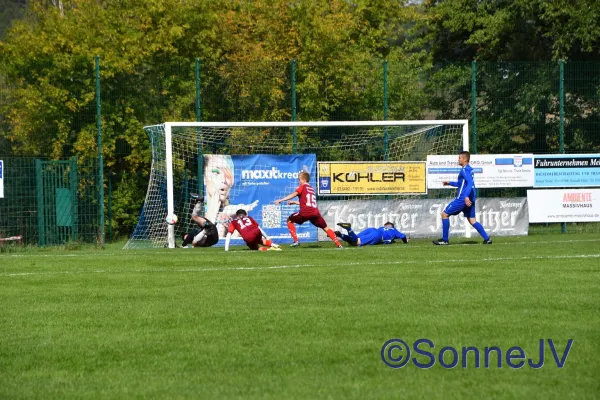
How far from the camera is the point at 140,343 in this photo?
8477 millimetres

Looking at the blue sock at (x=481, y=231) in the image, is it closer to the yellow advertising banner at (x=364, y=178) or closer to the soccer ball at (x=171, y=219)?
the yellow advertising banner at (x=364, y=178)

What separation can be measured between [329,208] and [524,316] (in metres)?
14.9

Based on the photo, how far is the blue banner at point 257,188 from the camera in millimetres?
23812

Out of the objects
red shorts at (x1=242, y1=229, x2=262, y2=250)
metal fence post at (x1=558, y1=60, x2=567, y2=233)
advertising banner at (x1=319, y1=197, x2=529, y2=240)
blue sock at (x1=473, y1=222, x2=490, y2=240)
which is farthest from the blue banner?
metal fence post at (x1=558, y1=60, x2=567, y2=233)

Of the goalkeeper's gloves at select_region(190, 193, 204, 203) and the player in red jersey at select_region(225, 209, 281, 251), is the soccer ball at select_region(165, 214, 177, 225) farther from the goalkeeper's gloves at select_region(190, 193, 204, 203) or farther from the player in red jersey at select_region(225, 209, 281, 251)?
the player in red jersey at select_region(225, 209, 281, 251)

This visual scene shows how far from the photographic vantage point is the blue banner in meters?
23.8

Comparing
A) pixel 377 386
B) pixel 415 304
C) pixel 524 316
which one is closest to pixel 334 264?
pixel 415 304

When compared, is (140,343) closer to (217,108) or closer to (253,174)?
(253,174)

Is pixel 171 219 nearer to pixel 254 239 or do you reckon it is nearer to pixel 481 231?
pixel 254 239

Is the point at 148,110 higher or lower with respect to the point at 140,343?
higher

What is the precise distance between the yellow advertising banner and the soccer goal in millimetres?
483

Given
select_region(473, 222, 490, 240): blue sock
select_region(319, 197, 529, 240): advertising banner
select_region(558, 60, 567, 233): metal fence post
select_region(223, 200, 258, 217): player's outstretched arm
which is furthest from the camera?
select_region(558, 60, 567, 233): metal fence post

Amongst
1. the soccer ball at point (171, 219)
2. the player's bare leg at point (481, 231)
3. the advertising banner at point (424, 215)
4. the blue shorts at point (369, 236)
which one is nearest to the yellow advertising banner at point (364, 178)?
the advertising banner at point (424, 215)

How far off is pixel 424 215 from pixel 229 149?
16.5 feet
